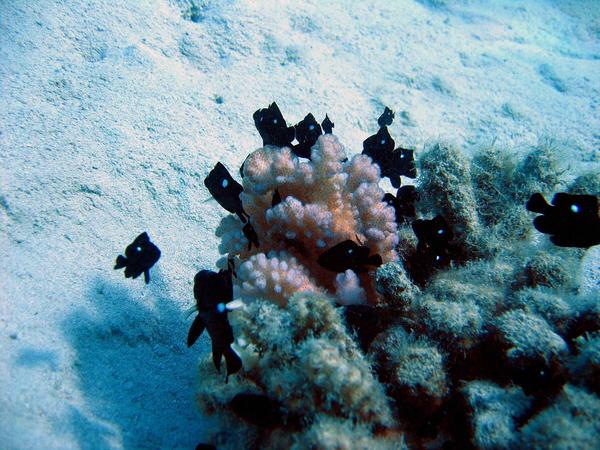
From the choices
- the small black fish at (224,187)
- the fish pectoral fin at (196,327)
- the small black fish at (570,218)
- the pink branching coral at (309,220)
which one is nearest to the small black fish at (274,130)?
the pink branching coral at (309,220)

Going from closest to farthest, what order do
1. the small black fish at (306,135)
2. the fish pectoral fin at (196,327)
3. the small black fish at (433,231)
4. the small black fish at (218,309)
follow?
the small black fish at (218,309)
the fish pectoral fin at (196,327)
the small black fish at (433,231)
the small black fish at (306,135)

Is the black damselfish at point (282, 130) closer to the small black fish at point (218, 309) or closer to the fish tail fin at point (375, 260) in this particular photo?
the fish tail fin at point (375, 260)

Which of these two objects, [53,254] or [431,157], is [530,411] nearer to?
[431,157]

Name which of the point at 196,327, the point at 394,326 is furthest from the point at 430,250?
the point at 196,327

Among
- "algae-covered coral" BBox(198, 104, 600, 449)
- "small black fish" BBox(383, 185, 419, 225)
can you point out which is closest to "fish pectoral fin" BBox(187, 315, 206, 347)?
"algae-covered coral" BBox(198, 104, 600, 449)

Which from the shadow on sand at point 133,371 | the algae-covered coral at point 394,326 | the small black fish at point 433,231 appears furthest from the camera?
the small black fish at point 433,231

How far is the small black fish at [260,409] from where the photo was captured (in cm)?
196

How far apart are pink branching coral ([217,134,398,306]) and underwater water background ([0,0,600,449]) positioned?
0.99 metres

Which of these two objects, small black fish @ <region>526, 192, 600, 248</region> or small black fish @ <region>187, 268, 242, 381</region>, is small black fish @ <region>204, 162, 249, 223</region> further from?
small black fish @ <region>526, 192, 600, 248</region>

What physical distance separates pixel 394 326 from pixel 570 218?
1208 mm

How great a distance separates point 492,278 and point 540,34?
1135 centimetres

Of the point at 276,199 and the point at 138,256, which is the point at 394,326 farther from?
the point at 138,256

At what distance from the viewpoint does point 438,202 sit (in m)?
3.16

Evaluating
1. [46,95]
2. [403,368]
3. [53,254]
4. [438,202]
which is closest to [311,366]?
[403,368]
